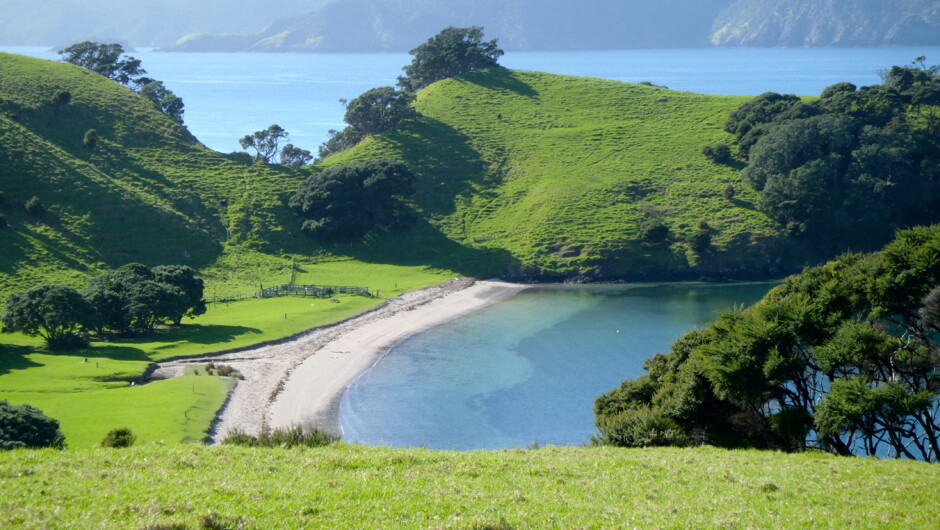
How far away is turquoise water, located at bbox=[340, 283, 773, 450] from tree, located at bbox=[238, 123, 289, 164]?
164 ft

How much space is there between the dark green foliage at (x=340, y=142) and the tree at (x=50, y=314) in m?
77.6

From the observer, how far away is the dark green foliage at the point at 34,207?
86000 mm

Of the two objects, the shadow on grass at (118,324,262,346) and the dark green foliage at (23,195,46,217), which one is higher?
the dark green foliage at (23,195,46,217)

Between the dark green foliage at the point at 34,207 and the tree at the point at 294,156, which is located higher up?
the tree at the point at 294,156

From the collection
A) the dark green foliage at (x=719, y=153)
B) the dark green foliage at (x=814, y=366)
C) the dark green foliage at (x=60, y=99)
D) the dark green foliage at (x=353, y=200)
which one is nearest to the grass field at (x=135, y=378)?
the dark green foliage at (x=814, y=366)

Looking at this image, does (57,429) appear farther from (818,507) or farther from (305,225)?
(305,225)

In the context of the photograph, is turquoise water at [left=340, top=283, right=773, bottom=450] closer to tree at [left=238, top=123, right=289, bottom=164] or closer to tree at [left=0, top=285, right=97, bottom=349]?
tree at [left=0, top=285, right=97, bottom=349]

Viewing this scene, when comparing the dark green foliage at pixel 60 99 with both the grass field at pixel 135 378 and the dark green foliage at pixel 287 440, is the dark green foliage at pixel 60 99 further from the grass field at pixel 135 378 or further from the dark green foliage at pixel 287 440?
the dark green foliage at pixel 287 440

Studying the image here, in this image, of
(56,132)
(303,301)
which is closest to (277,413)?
(303,301)

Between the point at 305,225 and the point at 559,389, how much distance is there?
177 feet

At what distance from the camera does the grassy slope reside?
98000mm

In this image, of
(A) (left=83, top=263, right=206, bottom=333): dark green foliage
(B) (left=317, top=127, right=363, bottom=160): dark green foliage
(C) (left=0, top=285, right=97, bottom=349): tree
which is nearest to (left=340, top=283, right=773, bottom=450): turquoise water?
(A) (left=83, top=263, right=206, bottom=333): dark green foliage

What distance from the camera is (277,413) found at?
50562mm

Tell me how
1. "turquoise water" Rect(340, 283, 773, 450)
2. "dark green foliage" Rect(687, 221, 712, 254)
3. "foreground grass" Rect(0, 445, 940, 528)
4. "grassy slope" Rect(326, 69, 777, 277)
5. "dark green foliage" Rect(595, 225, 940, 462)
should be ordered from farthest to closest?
"grassy slope" Rect(326, 69, 777, 277), "dark green foliage" Rect(687, 221, 712, 254), "turquoise water" Rect(340, 283, 773, 450), "dark green foliage" Rect(595, 225, 940, 462), "foreground grass" Rect(0, 445, 940, 528)
